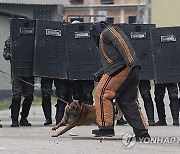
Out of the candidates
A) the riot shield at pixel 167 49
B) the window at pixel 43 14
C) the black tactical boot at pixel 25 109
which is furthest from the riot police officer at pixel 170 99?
the window at pixel 43 14

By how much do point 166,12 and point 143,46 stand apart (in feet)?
104

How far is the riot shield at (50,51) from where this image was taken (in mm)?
15266

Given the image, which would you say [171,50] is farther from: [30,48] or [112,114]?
[112,114]

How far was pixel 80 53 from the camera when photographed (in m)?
15.5

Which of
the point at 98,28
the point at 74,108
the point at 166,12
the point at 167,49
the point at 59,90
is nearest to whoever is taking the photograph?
the point at 98,28

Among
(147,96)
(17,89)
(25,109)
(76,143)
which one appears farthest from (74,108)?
(147,96)

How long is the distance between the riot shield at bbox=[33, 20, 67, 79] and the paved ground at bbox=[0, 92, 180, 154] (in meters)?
1.32

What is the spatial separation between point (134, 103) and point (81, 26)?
392 cm

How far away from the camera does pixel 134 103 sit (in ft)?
38.9

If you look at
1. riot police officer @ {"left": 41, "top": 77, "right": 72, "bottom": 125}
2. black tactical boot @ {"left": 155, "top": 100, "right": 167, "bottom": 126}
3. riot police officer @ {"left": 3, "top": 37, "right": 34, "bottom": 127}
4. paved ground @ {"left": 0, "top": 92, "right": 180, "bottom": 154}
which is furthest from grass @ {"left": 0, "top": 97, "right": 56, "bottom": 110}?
paved ground @ {"left": 0, "top": 92, "right": 180, "bottom": 154}

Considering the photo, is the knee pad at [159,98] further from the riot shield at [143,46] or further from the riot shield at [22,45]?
the riot shield at [22,45]

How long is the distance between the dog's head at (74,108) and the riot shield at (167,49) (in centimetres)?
304

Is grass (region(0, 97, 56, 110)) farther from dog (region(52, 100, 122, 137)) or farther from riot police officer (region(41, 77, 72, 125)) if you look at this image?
dog (region(52, 100, 122, 137))

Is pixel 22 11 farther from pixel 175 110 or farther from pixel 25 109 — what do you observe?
pixel 175 110
